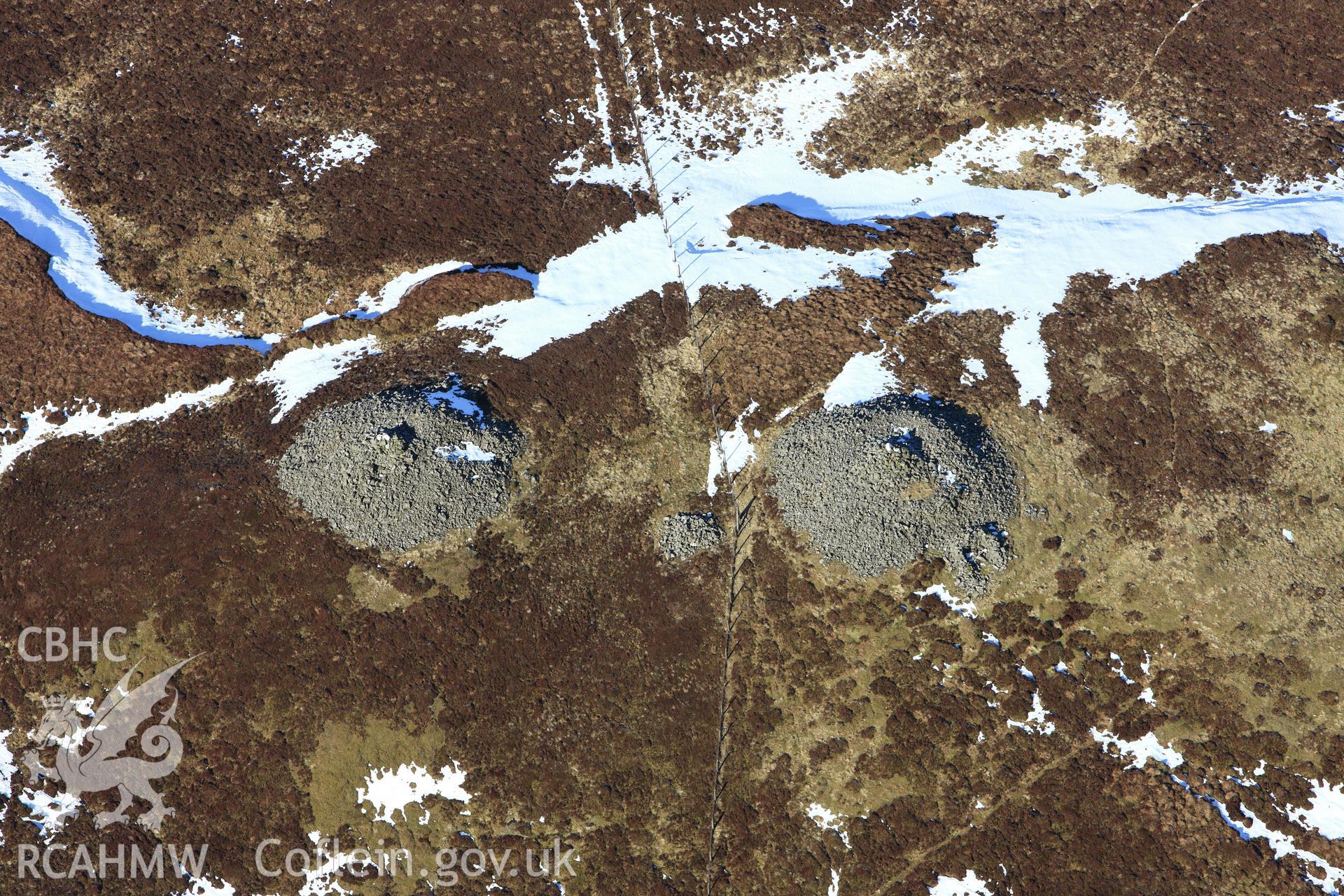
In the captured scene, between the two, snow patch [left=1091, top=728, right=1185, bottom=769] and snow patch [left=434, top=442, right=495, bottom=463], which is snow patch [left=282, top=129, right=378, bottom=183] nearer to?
snow patch [left=434, top=442, right=495, bottom=463]

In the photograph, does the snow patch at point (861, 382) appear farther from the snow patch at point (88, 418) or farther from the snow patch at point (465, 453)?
the snow patch at point (88, 418)

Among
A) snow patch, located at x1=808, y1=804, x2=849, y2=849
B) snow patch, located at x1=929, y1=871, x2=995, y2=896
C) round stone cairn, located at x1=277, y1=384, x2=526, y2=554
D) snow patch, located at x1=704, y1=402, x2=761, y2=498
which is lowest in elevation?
snow patch, located at x1=929, y1=871, x2=995, y2=896

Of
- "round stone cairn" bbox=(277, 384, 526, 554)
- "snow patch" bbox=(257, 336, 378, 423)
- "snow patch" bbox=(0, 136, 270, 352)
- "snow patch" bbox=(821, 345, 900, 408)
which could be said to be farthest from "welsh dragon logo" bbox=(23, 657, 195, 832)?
"snow patch" bbox=(821, 345, 900, 408)

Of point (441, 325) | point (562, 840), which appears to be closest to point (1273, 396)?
point (562, 840)

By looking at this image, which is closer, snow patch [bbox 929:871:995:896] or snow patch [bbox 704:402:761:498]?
snow patch [bbox 929:871:995:896]

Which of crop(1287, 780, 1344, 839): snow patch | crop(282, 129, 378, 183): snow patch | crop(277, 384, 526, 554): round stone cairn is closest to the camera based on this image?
crop(1287, 780, 1344, 839): snow patch

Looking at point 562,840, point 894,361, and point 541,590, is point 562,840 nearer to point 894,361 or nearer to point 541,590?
point 541,590

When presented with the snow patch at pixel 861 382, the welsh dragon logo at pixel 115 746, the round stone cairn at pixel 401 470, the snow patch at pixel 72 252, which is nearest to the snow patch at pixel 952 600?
the snow patch at pixel 861 382
